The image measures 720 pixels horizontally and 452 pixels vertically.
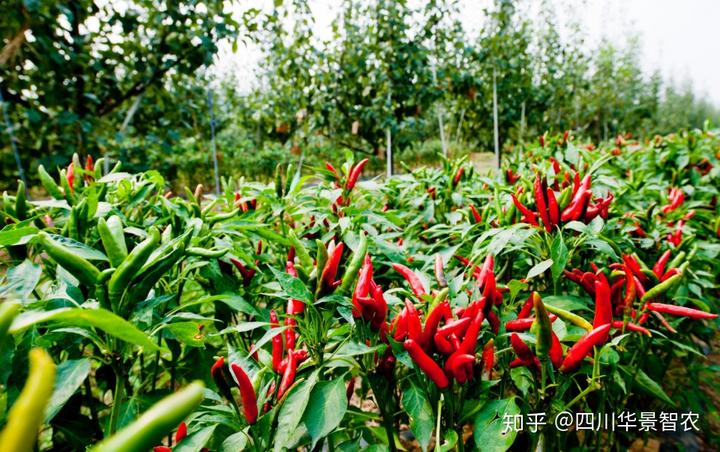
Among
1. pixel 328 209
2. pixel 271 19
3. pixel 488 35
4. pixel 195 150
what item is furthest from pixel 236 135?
pixel 328 209

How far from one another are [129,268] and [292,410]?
34cm

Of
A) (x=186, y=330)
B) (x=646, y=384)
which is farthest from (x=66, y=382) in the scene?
(x=646, y=384)

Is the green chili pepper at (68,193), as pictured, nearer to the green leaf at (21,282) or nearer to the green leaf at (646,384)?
the green leaf at (21,282)

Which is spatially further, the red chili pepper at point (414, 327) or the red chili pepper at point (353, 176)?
the red chili pepper at point (353, 176)

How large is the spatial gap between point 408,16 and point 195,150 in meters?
6.96

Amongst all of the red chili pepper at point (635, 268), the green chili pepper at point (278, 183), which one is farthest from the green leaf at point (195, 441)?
the red chili pepper at point (635, 268)

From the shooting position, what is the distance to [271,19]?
3869 millimetres

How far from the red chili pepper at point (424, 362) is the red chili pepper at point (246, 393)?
0.27 meters

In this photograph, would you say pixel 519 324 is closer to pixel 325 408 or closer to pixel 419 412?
pixel 419 412

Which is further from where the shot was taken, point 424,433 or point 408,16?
point 408,16

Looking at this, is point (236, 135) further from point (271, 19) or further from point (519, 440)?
point (519, 440)

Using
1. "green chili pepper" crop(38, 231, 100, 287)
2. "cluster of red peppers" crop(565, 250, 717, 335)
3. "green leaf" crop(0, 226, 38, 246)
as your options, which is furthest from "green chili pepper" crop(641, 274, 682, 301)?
"green leaf" crop(0, 226, 38, 246)

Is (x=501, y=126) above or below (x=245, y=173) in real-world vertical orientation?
above

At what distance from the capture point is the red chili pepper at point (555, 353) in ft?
2.56
